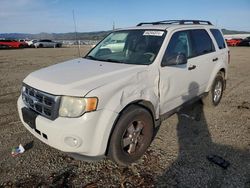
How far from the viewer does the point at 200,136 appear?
457 centimetres

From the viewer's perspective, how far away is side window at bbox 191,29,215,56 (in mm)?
5004

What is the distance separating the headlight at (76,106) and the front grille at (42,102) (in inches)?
3.0

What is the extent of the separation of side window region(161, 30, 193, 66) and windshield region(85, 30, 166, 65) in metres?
0.17

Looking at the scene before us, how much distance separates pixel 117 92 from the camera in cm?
326

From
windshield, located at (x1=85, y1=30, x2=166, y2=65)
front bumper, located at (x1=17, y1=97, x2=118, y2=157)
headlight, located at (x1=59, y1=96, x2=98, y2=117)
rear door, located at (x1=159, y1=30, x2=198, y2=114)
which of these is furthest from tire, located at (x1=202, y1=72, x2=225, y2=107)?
headlight, located at (x1=59, y1=96, x2=98, y2=117)

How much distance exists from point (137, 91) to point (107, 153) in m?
0.91

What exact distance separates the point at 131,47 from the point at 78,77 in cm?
137

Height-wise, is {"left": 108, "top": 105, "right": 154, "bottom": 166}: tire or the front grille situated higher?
the front grille

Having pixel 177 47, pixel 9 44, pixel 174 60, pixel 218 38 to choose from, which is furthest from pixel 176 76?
pixel 9 44

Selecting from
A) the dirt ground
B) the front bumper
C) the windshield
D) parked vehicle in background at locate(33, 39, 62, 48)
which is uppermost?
the windshield

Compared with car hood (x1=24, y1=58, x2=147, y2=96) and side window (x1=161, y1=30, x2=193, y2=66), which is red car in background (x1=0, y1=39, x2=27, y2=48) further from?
side window (x1=161, y1=30, x2=193, y2=66)

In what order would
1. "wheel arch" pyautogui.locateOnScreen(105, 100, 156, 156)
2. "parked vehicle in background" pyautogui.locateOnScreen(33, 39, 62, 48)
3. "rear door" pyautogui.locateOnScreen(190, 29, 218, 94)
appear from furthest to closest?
1. "parked vehicle in background" pyautogui.locateOnScreen(33, 39, 62, 48)
2. "rear door" pyautogui.locateOnScreen(190, 29, 218, 94)
3. "wheel arch" pyautogui.locateOnScreen(105, 100, 156, 156)

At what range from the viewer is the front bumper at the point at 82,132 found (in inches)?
118

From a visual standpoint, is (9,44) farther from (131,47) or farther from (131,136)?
(131,136)
